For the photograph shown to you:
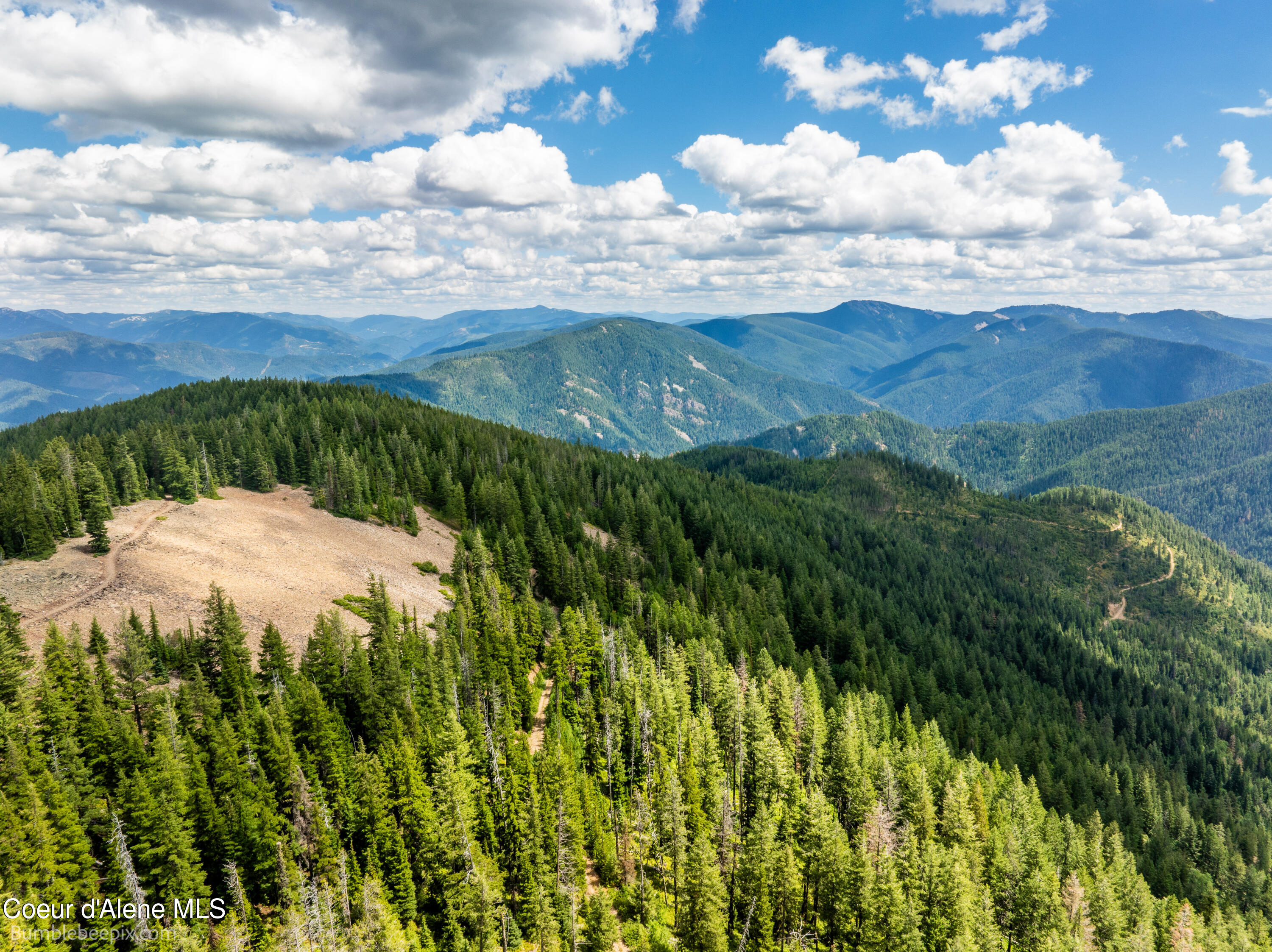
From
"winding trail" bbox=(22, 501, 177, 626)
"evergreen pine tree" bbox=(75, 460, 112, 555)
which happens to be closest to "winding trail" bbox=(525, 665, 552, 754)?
"winding trail" bbox=(22, 501, 177, 626)

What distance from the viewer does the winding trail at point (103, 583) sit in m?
61.3

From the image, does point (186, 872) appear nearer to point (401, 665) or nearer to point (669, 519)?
point (401, 665)

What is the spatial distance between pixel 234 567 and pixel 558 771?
57.3 meters

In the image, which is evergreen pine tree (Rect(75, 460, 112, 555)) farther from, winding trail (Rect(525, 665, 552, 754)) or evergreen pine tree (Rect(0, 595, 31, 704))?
winding trail (Rect(525, 665, 552, 754))

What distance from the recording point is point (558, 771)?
174ft

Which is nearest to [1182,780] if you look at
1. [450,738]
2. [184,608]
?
[450,738]

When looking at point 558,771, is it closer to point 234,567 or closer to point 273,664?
point 273,664

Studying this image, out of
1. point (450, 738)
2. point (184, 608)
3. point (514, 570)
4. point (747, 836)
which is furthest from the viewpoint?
point (514, 570)

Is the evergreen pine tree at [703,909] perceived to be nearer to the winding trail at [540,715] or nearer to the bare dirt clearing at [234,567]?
Answer: the winding trail at [540,715]

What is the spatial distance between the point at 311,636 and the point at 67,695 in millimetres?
19897

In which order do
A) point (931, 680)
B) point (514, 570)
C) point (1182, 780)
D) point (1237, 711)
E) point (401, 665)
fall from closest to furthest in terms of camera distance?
point (401, 665), point (514, 570), point (931, 680), point (1182, 780), point (1237, 711)

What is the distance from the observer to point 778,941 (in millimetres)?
49781

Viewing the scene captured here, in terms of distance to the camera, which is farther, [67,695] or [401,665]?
[401,665]

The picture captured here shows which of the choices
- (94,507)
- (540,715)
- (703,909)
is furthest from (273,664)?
(94,507)
